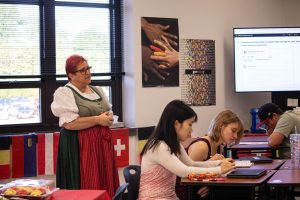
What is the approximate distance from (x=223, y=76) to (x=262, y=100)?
26.3 inches

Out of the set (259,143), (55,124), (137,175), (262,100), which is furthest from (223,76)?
(137,175)

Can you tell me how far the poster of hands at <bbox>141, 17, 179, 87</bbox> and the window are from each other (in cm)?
32

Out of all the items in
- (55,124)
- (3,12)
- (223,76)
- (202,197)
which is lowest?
(202,197)

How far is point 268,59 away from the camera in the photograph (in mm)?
5656

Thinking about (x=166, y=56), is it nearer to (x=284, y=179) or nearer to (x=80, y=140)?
(x=80, y=140)

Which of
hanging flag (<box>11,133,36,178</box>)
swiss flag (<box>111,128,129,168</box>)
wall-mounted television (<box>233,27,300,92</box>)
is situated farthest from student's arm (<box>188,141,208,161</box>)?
wall-mounted television (<box>233,27,300,92</box>)

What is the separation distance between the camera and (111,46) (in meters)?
5.26

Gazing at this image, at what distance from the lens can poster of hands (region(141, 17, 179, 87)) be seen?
16.9ft

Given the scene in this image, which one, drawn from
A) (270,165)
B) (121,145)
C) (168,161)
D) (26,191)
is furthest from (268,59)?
(26,191)

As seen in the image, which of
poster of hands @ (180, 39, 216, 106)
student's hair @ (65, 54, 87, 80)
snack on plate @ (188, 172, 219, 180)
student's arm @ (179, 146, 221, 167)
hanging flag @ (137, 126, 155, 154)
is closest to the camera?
snack on plate @ (188, 172, 219, 180)

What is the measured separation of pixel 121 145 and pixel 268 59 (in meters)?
1.96

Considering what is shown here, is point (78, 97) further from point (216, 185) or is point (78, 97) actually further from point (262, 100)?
point (262, 100)

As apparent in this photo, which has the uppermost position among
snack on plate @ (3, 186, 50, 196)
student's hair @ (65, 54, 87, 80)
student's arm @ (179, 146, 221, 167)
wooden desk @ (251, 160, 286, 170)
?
student's hair @ (65, 54, 87, 80)

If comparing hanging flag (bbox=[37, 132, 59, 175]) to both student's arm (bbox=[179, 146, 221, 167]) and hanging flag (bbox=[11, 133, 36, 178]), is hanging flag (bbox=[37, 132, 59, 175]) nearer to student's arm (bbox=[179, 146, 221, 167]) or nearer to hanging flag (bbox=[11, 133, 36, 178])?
hanging flag (bbox=[11, 133, 36, 178])
